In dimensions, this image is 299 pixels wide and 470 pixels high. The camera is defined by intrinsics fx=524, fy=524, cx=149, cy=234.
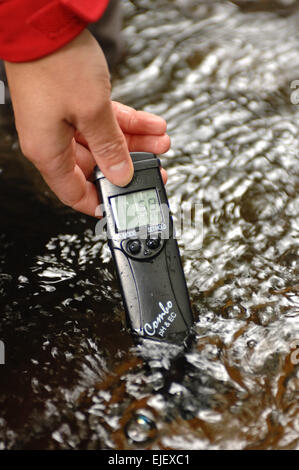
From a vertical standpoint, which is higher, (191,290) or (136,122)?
(136,122)

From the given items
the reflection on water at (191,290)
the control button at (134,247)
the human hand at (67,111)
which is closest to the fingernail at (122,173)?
the human hand at (67,111)

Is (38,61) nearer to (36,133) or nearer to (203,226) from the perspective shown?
(36,133)

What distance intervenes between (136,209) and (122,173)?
100mm

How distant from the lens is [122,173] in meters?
1.11

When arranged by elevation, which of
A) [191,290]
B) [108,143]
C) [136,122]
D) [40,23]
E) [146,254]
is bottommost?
[191,290]

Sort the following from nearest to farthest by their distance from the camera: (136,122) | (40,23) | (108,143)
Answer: (40,23)
(108,143)
(136,122)

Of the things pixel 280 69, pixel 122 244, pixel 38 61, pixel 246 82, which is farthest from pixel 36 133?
pixel 280 69

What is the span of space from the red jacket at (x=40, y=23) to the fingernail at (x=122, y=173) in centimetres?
30

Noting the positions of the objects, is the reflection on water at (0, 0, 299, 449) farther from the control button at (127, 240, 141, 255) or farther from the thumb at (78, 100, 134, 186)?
the thumb at (78, 100, 134, 186)

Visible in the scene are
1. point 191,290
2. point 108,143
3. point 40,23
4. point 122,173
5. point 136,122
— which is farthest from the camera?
point 136,122

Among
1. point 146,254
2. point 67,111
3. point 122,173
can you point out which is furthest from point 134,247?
point 67,111

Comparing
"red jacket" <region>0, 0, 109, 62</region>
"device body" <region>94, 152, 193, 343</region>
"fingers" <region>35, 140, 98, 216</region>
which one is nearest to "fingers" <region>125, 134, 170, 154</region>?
"fingers" <region>35, 140, 98, 216</region>

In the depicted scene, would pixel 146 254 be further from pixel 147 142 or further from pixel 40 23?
pixel 40 23

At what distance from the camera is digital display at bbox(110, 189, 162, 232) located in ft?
3.82
